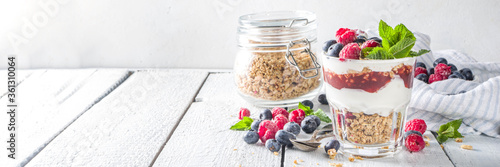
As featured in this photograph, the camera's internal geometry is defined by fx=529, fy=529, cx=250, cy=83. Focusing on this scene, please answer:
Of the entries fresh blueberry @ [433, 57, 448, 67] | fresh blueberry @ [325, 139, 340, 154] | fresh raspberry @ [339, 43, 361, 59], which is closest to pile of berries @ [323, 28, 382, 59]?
fresh raspberry @ [339, 43, 361, 59]

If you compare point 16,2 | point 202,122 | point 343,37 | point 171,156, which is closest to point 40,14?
point 16,2

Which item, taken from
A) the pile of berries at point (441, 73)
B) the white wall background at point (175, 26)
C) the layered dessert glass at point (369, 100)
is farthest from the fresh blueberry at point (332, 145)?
the white wall background at point (175, 26)

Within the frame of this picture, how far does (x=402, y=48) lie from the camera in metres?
0.84

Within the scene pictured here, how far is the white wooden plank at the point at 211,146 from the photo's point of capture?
3.04ft

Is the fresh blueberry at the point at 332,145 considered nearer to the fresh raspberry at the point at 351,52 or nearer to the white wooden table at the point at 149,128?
the white wooden table at the point at 149,128

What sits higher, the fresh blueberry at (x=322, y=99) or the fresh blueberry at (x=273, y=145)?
the fresh blueberry at (x=322, y=99)

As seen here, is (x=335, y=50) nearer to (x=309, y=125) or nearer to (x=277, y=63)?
(x=309, y=125)

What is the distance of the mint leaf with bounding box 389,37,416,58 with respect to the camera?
0.84m

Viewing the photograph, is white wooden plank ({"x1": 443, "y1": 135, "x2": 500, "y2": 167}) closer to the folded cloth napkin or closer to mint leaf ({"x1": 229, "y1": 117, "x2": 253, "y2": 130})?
the folded cloth napkin

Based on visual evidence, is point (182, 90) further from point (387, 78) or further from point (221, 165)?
point (387, 78)

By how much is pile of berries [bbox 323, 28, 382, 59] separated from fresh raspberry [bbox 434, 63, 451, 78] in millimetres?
407

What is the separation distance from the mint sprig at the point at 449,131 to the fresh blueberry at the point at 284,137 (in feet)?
0.93

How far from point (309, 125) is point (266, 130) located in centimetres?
9

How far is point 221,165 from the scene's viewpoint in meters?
0.91
